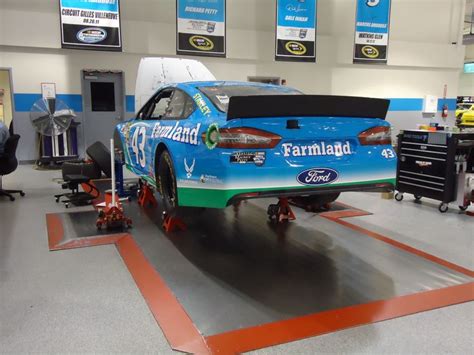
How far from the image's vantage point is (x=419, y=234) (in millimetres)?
3895

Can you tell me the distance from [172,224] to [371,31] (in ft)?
26.1

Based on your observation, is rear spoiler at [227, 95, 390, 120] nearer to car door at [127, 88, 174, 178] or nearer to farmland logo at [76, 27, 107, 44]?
car door at [127, 88, 174, 178]

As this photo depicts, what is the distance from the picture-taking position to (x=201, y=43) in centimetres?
815

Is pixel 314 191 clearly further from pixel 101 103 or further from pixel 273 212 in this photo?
pixel 101 103

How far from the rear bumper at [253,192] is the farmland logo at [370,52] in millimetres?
7662

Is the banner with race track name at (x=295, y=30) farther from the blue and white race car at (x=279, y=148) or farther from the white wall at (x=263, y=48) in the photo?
the blue and white race car at (x=279, y=148)

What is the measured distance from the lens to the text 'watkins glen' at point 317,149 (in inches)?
100

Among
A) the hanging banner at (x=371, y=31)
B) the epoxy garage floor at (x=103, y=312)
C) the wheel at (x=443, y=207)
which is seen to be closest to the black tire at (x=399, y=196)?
the wheel at (x=443, y=207)

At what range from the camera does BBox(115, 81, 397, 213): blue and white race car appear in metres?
2.47

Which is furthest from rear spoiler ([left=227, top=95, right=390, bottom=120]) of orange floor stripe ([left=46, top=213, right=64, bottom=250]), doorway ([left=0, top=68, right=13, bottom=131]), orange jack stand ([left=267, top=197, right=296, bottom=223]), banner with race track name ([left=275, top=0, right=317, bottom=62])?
doorway ([left=0, top=68, right=13, bottom=131])

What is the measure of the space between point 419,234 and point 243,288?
2151 millimetres

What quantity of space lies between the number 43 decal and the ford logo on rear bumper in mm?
1917

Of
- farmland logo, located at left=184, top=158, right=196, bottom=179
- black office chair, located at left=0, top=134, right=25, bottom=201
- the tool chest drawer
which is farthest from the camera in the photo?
black office chair, located at left=0, top=134, right=25, bottom=201

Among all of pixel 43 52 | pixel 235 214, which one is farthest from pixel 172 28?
pixel 235 214
